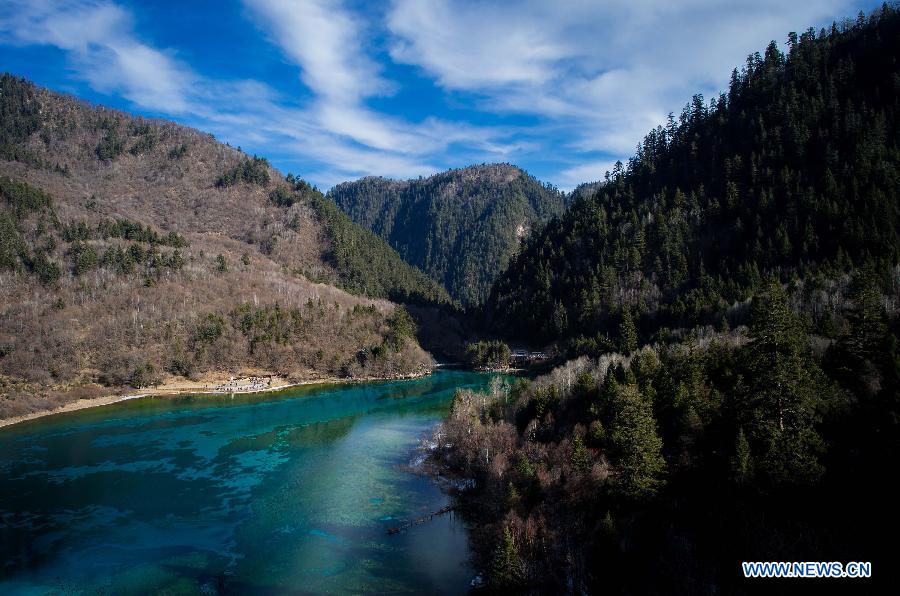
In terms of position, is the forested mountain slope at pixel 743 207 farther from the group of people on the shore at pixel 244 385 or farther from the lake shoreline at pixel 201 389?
the group of people on the shore at pixel 244 385

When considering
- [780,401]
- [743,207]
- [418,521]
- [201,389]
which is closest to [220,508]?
[418,521]

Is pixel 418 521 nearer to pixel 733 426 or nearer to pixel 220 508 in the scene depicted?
pixel 220 508

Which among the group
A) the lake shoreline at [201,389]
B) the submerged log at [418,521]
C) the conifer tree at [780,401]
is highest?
the conifer tree at [780,401]

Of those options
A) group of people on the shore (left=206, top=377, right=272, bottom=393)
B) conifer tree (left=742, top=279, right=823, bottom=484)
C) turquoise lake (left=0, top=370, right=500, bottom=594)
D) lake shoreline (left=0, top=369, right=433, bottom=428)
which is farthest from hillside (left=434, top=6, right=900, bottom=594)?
group of people on the shore (left=206, top=377, right=272, bottom=393)

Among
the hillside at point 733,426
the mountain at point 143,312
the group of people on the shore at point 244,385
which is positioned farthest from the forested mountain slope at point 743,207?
the group of people on the shore at point 244,385

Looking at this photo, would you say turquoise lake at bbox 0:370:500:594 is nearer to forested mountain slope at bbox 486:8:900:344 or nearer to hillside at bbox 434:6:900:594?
hillside at bbox 434:6:900:594

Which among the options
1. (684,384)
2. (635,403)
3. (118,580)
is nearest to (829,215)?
(684,384)

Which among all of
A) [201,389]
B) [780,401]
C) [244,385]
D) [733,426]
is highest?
[780,401]
